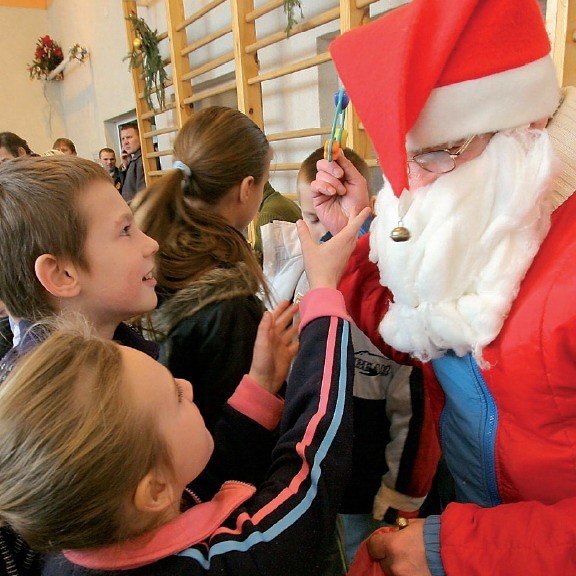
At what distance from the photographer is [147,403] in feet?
1.97

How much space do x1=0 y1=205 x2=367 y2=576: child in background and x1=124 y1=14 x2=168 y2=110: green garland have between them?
3.76 metres

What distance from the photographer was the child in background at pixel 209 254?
3.29 ft

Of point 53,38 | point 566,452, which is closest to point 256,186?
point 566,452

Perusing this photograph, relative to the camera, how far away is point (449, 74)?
0.63 meters

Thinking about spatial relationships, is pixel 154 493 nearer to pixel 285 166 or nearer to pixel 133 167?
pixel 285 166

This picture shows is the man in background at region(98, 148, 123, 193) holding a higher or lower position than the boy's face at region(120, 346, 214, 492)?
higher

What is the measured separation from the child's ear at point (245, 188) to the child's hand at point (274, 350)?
47cm

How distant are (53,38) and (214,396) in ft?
23.4

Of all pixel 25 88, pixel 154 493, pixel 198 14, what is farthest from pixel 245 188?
pixel 25 88

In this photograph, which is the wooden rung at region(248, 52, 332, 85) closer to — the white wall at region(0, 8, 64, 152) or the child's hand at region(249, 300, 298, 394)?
the child's hand at region(249, 300, 298, 394)

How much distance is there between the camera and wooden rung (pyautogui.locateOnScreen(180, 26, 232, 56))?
3.08 m

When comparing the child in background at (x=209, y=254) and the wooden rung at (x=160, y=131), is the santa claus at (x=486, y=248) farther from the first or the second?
the wooden rung at (x=160, y=131)

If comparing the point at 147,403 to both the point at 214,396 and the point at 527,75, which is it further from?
the point at 527,75

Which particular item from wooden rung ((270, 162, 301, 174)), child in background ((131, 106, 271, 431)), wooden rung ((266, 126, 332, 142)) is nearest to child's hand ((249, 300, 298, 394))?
child in background ((131, 106, 271, 431))
